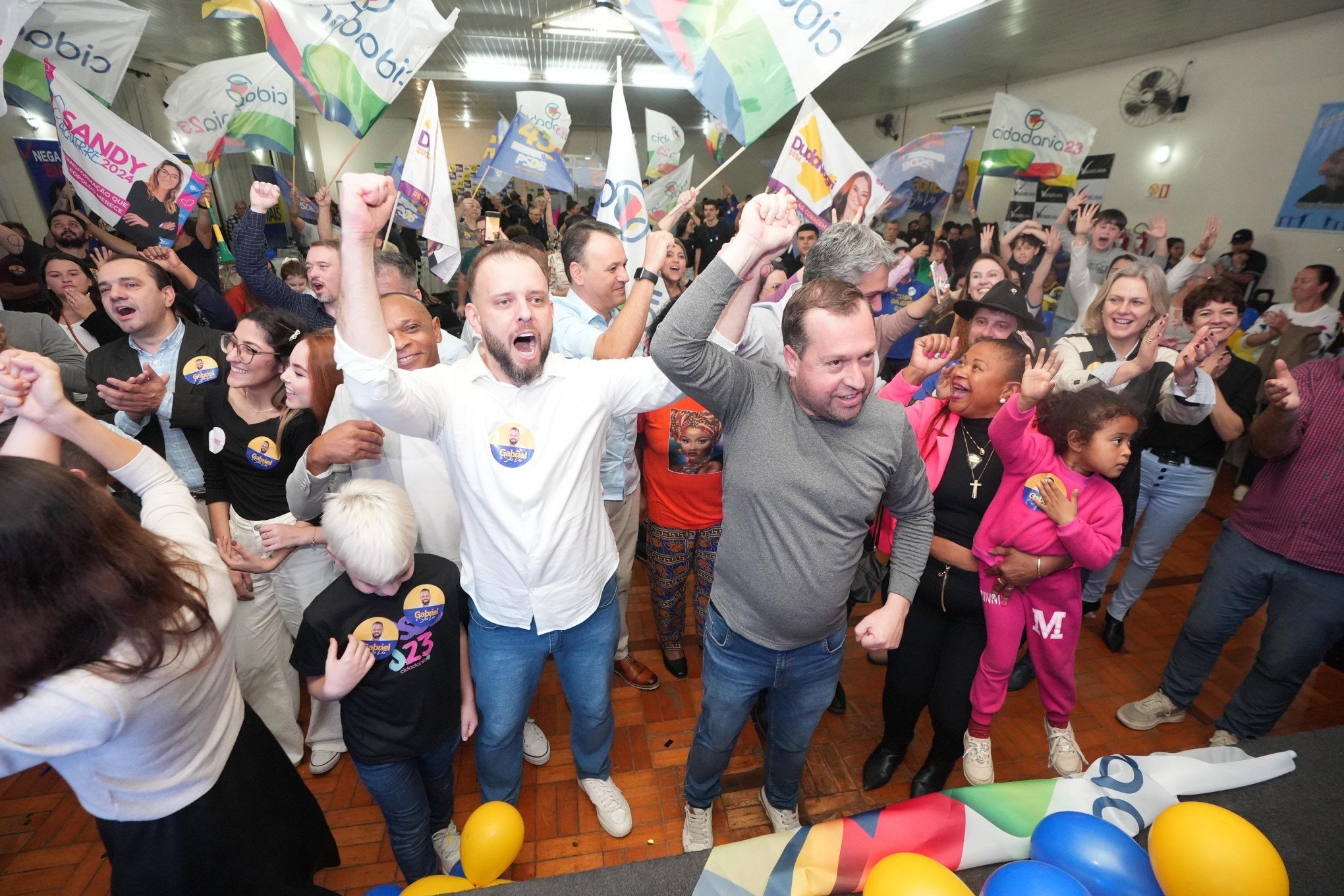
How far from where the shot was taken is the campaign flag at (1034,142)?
18.4 feet

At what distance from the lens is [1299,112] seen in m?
6.23

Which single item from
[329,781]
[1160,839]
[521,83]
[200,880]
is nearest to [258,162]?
[521,83]

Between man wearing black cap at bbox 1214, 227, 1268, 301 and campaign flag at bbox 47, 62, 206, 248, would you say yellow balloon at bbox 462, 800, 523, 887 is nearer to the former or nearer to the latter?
campaign flag at bbox 47, 62, 206, 248

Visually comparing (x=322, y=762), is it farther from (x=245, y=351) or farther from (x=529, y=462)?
(x=529, y=462)

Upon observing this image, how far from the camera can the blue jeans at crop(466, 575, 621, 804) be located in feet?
6.31

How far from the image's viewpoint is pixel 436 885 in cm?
139

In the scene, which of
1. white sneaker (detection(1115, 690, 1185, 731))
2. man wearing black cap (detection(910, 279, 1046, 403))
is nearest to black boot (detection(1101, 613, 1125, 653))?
white sneaker (detection(1115, 690, 1185, 731))

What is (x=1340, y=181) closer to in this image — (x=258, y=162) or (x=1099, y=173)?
(x=1099, y=173)

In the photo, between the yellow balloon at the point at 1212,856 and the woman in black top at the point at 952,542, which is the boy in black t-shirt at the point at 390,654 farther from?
the yellow balloon at the point at 1212,856

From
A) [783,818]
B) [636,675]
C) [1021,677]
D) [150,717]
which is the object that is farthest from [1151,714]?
[150,717]

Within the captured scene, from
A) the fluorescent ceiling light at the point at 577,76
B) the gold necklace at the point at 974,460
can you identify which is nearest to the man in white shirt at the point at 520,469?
the gold necklace at the point at 974,460

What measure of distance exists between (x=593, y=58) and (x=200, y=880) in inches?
444

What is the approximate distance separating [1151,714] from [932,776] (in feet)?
4.07

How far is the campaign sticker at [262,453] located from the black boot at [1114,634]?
4.23 m
